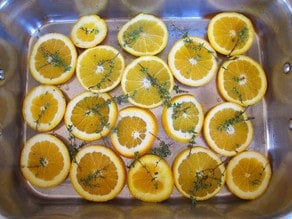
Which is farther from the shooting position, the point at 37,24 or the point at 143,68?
the point at 37,24

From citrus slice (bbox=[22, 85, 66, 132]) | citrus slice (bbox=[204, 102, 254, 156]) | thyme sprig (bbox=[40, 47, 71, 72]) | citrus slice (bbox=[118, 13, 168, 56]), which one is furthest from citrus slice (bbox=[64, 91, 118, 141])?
citrus slice (bbox=[204, 102, 254, 156])

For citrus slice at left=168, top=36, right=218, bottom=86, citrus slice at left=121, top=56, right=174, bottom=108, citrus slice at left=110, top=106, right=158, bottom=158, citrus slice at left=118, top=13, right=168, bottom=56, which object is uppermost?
citrus slice at left=118, top=13, right=168, bottom=56

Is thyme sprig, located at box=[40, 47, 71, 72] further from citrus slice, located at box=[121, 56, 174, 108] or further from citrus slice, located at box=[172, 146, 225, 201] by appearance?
citrus slice, located at box=[172, 146, 225, 201]

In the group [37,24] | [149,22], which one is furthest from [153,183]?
[37,24]

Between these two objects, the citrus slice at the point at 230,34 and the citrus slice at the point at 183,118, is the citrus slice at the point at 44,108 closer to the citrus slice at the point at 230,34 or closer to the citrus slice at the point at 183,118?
the citrus slice at the point at 183,118

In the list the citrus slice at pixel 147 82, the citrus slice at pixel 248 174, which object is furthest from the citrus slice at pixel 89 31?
the citrus slice at pixel 248 174

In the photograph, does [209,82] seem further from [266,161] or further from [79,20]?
[79,20]
